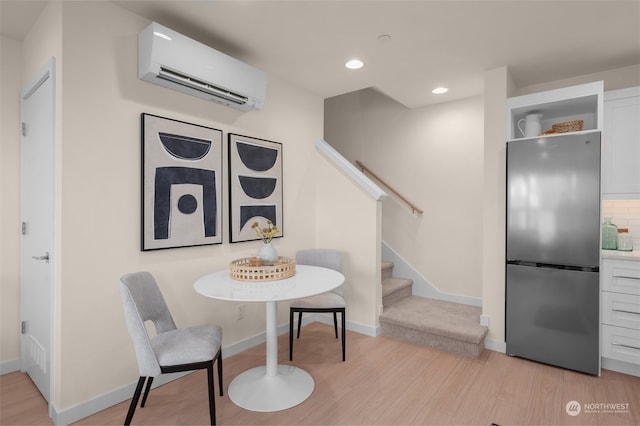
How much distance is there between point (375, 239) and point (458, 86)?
179 cm

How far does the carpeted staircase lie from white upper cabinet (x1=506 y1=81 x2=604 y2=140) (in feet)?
5.65

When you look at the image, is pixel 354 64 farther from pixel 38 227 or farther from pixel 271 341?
pixel 38 227

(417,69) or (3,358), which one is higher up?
(417,69)

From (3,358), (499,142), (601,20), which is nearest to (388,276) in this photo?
(499,142)

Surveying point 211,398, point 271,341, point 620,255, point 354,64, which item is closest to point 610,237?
point 620,255

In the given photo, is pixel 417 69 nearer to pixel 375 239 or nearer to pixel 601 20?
pixel 601 20

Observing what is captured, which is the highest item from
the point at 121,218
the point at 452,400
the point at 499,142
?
the point at 499,142

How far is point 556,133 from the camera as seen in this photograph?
2.76 metres

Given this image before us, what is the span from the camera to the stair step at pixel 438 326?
2889 mm

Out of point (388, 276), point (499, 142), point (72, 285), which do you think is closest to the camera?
point (72, 285)

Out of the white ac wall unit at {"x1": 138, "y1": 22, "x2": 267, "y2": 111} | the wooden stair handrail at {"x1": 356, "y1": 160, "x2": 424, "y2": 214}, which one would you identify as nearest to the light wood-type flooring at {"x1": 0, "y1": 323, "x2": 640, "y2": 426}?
the wooden stair handrail at {"x1": 356, "y1": 160, "x2": 424, "y2": 214}

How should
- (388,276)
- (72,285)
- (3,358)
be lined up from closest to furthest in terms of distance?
(72,285)
(3,358)
(388,276)

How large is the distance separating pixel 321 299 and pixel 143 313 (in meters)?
1.34

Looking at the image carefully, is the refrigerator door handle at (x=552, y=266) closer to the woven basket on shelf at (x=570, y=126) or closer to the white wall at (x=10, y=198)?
the woven basket on shelf at (x=570, y=126)
